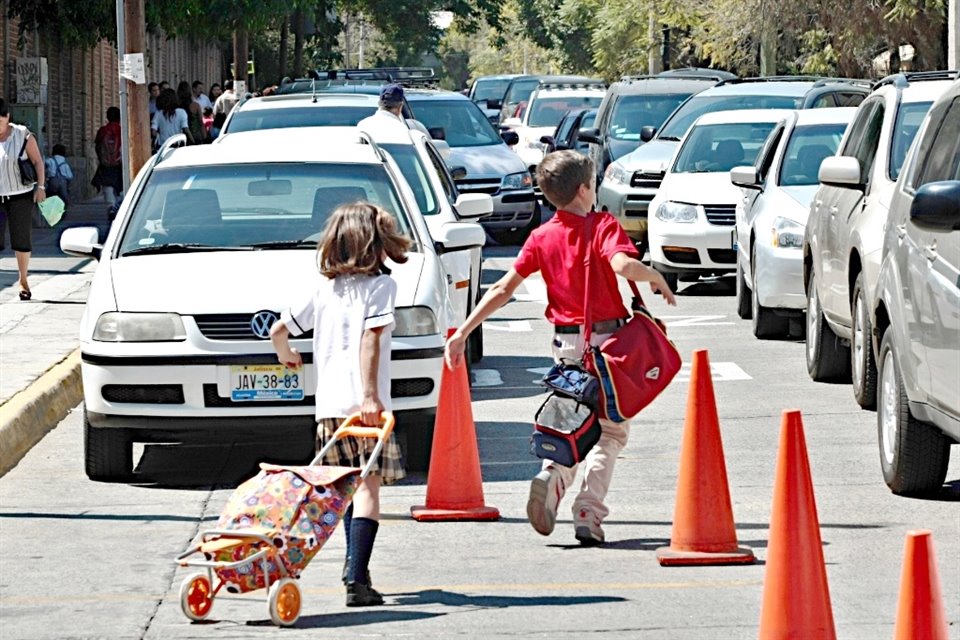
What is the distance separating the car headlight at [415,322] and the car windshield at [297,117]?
841 cm

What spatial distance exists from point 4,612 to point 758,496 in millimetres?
3542

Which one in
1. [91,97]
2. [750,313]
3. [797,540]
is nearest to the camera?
[797,540]

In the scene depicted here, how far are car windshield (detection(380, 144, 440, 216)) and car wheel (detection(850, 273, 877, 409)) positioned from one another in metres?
3.28

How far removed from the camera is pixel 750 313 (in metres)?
16.9

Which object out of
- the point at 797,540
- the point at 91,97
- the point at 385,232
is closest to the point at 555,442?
the point at 385,232

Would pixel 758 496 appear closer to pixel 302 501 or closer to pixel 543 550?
pixel 543 550

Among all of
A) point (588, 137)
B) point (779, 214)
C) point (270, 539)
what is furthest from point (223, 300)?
point (588, 137)

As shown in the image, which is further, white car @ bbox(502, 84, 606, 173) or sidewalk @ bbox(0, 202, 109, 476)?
white car @ bbox(502, 84, 606, 173)

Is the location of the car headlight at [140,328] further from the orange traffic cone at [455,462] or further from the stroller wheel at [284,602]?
the stroller wheel at [284,602]

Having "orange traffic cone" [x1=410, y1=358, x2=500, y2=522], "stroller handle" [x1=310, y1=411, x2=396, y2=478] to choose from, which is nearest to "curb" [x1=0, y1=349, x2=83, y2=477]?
"orange traffic cone" [x1=410, y1=358, x2=500, y2=522]

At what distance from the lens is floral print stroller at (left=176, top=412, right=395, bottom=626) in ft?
22.2

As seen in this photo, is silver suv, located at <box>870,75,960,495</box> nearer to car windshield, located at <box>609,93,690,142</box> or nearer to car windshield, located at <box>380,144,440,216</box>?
car windshield, located at <box>380,144,440,216</box>

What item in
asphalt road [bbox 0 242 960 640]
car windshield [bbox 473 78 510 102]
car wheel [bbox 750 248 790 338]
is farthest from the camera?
car windshield [bbox 473 78 510 102]

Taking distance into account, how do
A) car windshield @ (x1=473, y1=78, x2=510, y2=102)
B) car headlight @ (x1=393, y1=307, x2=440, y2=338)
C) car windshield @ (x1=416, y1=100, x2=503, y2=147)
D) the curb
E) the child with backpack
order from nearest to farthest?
car headlight @ (x1=393, y1=307, x2=440, y2=338) → the curb → car windshield @ (x1=416, y1=100, x2=503, y2=147) → the child with backpack → car windshield @ (x1=473, y1=78, x2=510, y2=102)
